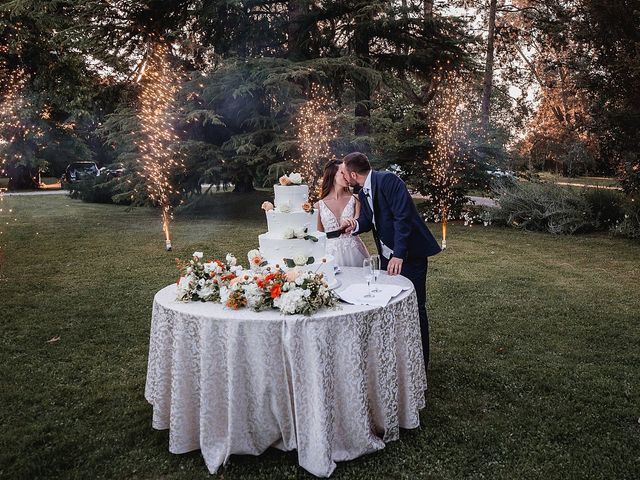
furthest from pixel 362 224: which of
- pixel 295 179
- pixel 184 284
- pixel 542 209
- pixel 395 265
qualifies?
pixel 542 209

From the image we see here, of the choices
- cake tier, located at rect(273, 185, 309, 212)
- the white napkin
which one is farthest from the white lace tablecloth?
cake tier, located at rect(273, 185, 309, 212)

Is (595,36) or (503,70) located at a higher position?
(503,70)

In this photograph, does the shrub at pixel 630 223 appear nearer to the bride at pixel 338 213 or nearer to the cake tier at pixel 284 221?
the bride at pixel 338 213

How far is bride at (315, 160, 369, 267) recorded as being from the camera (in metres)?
5.79

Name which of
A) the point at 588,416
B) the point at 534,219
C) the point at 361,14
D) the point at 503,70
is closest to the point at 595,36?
the point at 534,219

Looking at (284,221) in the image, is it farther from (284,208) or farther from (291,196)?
(291,196)

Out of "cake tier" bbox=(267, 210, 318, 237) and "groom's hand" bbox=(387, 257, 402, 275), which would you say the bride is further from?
"cake tier" bbox=(267, 210, 318, 237)

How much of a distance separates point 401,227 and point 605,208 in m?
12.6

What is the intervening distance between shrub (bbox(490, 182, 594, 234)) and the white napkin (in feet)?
38.9

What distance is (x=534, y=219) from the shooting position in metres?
15.1

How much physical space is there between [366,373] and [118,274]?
25.5 feet

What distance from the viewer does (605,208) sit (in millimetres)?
14609

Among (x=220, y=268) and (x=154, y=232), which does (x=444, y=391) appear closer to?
(x=220, y=268)

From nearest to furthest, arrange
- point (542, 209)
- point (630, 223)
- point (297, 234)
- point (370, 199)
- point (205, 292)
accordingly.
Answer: point (205, 292) < point (297, 234) < point (370, 199) < point (630, 223) < point (542, 209)
